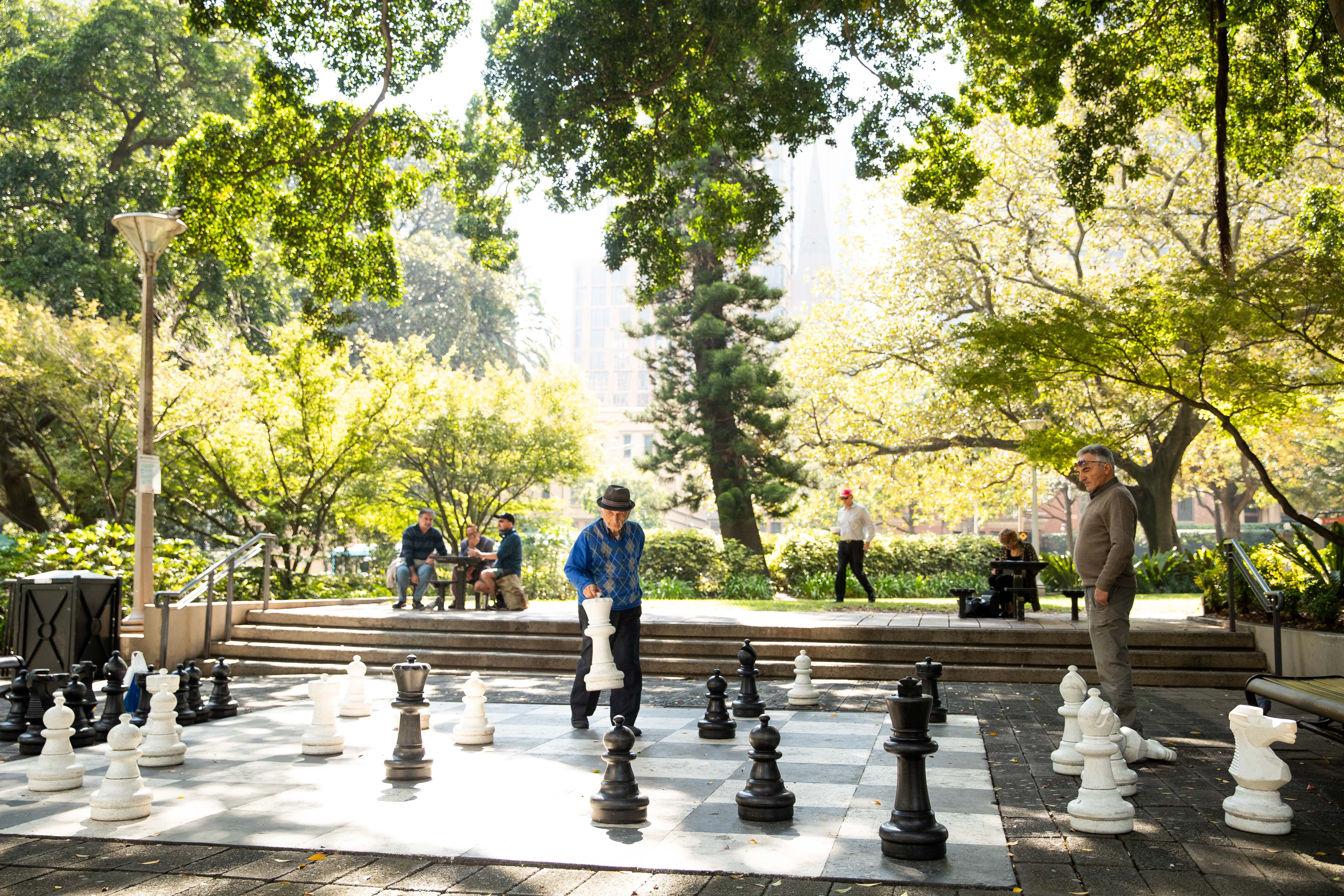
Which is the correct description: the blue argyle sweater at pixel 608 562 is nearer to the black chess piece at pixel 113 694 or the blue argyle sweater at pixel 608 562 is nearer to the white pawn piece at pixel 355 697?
the white pawn piece at pixel 355 697

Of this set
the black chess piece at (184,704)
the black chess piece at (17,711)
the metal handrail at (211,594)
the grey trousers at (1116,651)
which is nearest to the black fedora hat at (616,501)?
the grey trousers at (1116,651)

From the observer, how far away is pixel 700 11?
11.9 m

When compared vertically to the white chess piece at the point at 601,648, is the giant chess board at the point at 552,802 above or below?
below

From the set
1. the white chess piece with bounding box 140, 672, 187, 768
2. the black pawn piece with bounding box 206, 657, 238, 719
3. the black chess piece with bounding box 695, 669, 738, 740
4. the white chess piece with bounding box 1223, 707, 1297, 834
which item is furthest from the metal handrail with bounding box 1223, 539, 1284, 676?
the black pawn piece with bounding box 206, 657, 238, 719

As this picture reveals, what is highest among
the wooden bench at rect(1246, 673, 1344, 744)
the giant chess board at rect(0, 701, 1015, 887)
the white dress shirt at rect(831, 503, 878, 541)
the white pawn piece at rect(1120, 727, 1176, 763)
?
the white dress shirt at rect(831, 503, 878, 541)

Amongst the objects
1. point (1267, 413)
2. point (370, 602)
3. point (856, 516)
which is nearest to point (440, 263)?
point (370, 602)

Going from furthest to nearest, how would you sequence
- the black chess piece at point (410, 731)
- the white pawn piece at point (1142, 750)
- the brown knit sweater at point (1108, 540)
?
the brown knit sweater at point (1108, 540) < the white pawn piece at point (1142, 750) < the black chess piece at point (410, 731)

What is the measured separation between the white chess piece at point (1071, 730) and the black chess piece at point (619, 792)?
269 centimetres

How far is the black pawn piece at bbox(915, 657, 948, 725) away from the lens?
644 cm

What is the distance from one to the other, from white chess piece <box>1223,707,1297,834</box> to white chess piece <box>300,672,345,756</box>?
5.44 metres

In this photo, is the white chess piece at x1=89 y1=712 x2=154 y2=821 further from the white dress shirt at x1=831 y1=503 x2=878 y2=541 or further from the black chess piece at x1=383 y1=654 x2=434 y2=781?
the white dress shirt at x1=831 y1=503 x2=878 y2=541

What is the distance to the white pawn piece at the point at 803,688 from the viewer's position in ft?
29.5

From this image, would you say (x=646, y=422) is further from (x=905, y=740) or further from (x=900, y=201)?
(x=905, y=740)

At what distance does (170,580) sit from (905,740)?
45.6 ft
